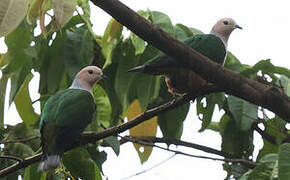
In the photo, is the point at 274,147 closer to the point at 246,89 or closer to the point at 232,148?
the point at 232,148

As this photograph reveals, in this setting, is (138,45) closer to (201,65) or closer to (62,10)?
(201,65)

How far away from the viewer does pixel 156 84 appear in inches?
126

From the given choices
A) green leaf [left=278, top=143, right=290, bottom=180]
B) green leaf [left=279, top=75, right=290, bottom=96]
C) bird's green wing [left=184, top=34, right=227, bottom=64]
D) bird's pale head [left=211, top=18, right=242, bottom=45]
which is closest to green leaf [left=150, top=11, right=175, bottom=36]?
bird's green wing [left=184, top=34, right=227, bottom=64]

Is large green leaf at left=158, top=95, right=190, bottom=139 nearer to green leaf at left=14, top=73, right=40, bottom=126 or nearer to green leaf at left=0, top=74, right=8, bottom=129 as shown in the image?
green leaf at left=14, top=73, right=40, bottom=126

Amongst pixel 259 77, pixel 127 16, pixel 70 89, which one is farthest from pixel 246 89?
pixel 70 89

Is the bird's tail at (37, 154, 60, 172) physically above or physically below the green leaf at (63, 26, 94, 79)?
below

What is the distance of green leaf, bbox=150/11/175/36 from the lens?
314 cm

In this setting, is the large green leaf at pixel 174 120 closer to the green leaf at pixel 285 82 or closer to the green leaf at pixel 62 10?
the green leaf at pixel 285 82

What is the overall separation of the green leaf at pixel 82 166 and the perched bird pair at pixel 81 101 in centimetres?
8

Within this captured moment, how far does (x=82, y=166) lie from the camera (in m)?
2.65

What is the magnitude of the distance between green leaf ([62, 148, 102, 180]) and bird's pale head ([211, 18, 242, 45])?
2.03m

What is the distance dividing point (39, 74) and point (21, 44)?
1.62 ft

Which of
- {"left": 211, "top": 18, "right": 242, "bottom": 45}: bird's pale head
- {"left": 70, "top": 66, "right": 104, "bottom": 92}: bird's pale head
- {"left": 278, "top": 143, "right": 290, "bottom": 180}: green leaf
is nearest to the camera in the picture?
{"left": 278, "top": 143, "right": 290, "bottom": 180}: green leaf

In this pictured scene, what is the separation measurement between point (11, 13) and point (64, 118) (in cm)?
194
